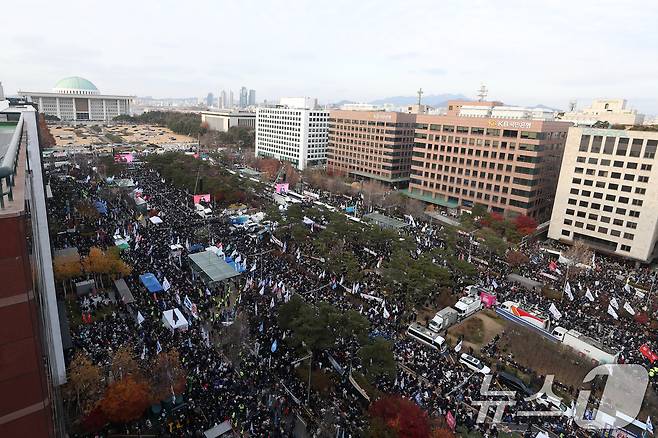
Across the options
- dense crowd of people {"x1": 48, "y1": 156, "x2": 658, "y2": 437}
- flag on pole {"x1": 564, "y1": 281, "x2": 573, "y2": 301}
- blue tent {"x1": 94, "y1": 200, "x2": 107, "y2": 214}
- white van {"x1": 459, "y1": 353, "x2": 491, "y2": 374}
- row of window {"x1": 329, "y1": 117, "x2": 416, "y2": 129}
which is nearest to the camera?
dense crowd of people {"x1": 48, "y1": 156, "x2": 658, "y2": 437}

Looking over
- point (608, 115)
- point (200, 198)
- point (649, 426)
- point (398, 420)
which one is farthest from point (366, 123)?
point (398, 420)

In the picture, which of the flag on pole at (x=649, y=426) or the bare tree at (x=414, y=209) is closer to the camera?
the flag on pole at (x=649, y=426)

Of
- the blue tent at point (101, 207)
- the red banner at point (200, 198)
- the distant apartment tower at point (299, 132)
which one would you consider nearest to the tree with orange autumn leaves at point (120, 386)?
the red banner at point (200, 198)

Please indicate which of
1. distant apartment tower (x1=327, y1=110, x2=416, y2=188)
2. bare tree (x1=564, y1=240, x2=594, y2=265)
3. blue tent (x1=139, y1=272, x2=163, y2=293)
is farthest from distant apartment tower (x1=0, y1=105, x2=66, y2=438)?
distant apartment tower (x1=327, y1=110, x2=416, y2=188)

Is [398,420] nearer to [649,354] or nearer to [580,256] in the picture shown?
[649,354]

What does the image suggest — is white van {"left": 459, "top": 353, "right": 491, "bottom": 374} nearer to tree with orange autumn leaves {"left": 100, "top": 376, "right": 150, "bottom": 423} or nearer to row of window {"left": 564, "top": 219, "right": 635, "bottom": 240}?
tree with orange autumn leaves {"left": 100, "top": 376, "right": 150, "bottom": 423}

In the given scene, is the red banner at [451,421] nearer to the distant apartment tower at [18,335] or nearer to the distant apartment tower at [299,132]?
the distant apartment tower at [18,335]

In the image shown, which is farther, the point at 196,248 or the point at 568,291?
the point at 196,248
